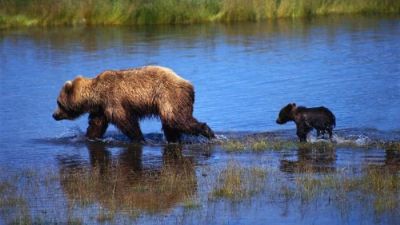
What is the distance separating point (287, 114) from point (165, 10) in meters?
19.4

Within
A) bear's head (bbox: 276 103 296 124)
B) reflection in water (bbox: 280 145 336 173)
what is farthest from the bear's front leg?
reflection in water (bbox: 280 145 336 173)

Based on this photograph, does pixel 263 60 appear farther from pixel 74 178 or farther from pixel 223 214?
pixel 223 214

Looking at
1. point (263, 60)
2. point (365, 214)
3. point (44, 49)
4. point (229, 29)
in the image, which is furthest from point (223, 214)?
point (229, 29)

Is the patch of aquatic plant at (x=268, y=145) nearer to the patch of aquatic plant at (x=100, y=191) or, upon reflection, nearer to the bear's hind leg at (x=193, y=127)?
the bear's hind leg at (x=193, y=127)

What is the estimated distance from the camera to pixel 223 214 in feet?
33.2

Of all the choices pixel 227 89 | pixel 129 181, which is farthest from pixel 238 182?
pixel 227 89

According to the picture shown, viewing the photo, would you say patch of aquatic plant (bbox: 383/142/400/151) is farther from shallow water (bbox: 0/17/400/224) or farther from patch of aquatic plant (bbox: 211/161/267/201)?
patch of aquatic plant (bbox: 211/161/267/201)

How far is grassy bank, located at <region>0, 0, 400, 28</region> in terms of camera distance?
1337 inches

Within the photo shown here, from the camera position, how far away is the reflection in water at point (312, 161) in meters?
12.2

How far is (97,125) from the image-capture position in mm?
15500

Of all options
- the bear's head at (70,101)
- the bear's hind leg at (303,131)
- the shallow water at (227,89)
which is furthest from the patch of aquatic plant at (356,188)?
the bear's head at (70,101)

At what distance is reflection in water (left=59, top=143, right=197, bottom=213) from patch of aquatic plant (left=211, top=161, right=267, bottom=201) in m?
0.34

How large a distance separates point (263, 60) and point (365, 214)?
14.4 metres

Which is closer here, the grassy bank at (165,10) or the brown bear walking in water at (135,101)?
the brown bear walking in water at (135,101)
